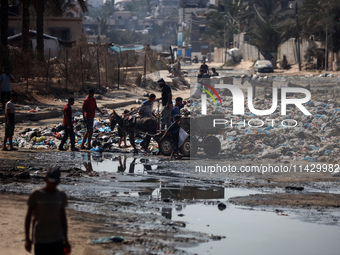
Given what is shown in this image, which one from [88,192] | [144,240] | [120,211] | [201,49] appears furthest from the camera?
[201,49]

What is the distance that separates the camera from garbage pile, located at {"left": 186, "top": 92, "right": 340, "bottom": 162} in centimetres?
1420

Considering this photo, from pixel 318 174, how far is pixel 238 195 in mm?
3038

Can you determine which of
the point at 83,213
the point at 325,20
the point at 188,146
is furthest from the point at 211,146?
the point at 325,20

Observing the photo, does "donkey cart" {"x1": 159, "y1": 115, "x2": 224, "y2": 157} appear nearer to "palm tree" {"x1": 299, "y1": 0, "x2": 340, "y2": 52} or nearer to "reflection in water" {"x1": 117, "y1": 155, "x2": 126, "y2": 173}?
"reflection in water" {"x1": 117, "y1": 155, "x2": 126, "y2": 173}

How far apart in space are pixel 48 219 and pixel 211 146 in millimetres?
8873

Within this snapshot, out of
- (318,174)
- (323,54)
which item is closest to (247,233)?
(318,174)

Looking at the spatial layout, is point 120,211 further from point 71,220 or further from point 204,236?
point 204,236

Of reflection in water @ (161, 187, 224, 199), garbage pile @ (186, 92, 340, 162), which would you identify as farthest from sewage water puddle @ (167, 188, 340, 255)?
garbage pile @ (186, 92, 340, 162)

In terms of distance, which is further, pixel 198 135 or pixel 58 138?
pixel 58 138

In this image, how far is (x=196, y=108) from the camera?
71.1 ft

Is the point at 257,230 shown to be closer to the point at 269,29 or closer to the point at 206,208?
the point at 206,208

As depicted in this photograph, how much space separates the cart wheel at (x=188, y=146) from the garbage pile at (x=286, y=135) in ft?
3.92

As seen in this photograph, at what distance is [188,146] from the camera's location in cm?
1350

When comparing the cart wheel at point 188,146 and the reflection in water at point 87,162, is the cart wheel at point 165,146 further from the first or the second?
the reflection in water at point 87,162
